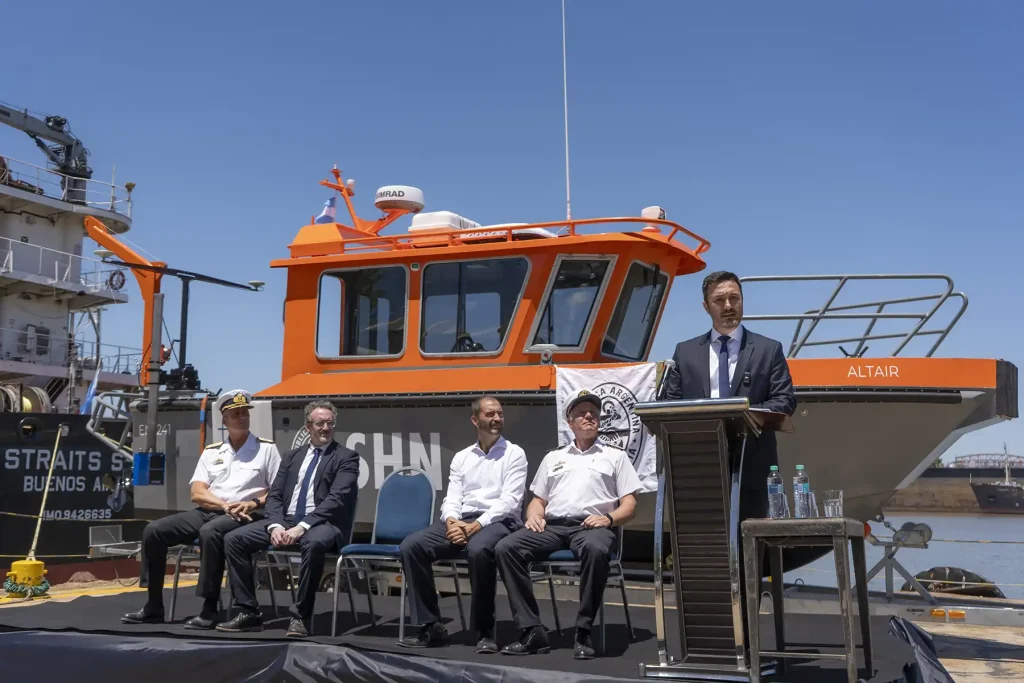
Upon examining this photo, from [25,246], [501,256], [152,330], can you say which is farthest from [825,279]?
[25,246]

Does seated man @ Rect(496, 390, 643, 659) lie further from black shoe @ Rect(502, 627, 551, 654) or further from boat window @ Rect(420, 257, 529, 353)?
boat window @ Rect(420, 257, 529, 353)

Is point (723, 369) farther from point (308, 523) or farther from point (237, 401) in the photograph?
point (237, 401)

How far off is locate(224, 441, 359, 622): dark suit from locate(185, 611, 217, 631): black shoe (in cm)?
15

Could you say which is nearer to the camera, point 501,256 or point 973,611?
point 973,611

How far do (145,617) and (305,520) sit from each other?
883mm

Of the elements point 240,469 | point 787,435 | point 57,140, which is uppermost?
point 57,140

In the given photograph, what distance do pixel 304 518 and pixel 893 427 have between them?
3379 mm

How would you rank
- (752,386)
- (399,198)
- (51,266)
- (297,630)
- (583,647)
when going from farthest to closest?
(51,266) < (399,198) < (297,630) < (583,647) < (752,386)

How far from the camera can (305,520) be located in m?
→ 4.29

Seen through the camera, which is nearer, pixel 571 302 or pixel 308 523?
pixel 308 523

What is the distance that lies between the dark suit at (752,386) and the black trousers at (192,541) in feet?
7.53

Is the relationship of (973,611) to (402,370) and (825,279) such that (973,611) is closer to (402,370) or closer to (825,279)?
(825,279)

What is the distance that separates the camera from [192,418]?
22.7 feet

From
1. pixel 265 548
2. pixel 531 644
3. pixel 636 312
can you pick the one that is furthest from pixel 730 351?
pixel 636 312
